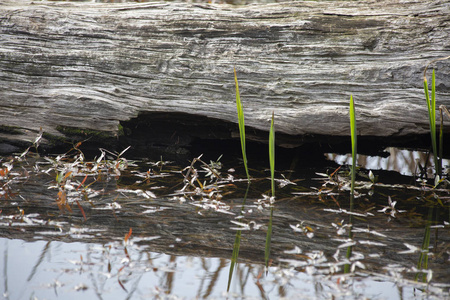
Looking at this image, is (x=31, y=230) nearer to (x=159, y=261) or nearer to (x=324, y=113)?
(x=159, y=261)

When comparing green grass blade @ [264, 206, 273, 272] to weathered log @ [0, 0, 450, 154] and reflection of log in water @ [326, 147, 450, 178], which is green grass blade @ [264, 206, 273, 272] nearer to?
weathered log @ [0, 0, 450, 154]

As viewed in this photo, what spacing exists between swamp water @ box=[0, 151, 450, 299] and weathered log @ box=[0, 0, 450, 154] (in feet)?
1.70

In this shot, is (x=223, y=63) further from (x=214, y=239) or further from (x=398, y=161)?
(x=398, y=161)

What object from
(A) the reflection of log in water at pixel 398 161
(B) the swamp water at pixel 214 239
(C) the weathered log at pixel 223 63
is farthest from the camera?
(A) the reflection of log in water at pixel 398 161

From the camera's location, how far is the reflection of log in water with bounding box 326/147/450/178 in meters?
3.27

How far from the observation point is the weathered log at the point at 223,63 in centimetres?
275

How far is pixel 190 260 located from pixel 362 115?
1.69 metres

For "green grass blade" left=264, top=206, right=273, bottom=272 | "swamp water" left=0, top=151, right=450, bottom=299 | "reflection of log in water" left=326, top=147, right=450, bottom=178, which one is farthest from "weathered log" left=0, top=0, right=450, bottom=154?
"green grass blade" left=264, top=206, right=273, bottom=272

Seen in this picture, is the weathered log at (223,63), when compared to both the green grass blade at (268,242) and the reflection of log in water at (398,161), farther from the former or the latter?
the green grass blade at (268,242)

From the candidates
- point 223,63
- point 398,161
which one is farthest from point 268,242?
point 398,161

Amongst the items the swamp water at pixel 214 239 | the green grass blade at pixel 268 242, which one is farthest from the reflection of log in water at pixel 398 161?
the green grass blade at pixel 268 242

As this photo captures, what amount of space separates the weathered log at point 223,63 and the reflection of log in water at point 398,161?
64 cm

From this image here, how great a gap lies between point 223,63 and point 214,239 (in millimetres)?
1602

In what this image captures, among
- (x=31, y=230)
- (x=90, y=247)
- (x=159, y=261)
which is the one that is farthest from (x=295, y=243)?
(x=31, y=230)
